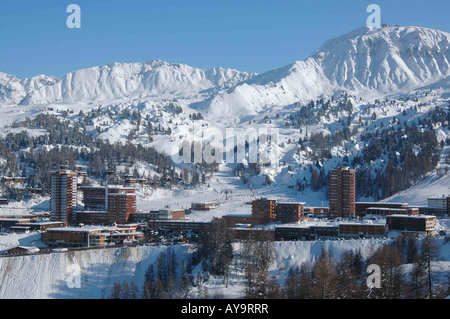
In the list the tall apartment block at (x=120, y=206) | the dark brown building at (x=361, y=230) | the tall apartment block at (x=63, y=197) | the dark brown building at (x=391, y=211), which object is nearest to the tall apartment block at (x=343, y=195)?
the dark brown building at (x=391, y=211)

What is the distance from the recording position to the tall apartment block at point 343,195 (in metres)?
75.9

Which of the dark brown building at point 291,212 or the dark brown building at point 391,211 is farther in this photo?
the dark brown building at point 391,211

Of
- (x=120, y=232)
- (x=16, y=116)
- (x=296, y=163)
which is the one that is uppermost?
(x=16, y=116)

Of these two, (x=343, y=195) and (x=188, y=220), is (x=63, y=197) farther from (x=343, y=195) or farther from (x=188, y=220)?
(x=343, y=195)

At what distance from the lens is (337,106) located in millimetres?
159500

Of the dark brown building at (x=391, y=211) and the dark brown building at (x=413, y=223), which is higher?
the dark brown building at (x=391, y=211)

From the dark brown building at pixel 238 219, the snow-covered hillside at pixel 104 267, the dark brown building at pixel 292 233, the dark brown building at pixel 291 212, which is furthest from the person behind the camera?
the dark brown building at pixel 238 219

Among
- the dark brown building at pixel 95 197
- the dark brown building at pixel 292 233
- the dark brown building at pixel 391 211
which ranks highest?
the dark brown building at pixel 95 197

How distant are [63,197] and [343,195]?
35.5 m

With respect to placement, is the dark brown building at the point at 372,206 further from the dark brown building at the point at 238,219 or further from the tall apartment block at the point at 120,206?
the tall apartment block at the point at 120,206

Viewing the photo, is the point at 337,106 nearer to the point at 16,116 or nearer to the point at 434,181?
the point at 434,181

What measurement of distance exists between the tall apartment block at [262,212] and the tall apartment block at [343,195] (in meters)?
11.8

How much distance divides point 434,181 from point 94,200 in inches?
1956
